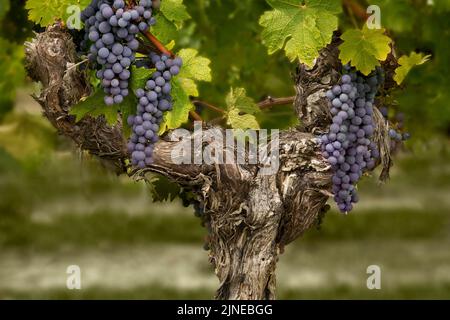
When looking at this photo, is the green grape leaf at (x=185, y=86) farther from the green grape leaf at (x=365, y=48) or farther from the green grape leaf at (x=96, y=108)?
the green grape leaf at (x=365, y=48)

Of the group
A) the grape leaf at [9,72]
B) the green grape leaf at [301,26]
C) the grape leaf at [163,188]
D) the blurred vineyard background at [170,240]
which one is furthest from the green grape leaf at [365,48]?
the blurred vineyard background at [170,240]

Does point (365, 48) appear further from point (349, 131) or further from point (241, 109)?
point (241, 109)

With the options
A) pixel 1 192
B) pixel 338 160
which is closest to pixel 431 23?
pixel 338 160

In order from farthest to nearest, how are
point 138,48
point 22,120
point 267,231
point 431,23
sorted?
point 22,120 < point 431,23 < point 267,231 < point 138,48

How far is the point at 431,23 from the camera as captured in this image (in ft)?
17.1

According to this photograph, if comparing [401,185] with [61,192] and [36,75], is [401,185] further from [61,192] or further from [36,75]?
[36,75]

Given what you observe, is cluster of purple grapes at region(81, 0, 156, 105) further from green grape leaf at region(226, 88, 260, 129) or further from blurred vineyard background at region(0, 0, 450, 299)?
blurred vineyard background at region(0, 0, 450, 299)

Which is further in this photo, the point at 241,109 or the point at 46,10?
the point at 241,109

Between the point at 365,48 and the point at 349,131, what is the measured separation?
32 cm

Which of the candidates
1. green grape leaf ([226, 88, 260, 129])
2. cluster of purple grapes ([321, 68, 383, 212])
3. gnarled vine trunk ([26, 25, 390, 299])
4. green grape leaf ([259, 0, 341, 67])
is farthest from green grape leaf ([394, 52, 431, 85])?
green grape leaf ([226, 88, 260, 129])

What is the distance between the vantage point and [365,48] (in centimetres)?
317

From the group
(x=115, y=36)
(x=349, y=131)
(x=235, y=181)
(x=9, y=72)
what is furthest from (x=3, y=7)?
(x=349, y=131)

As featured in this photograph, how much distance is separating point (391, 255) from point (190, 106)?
6.03 meters

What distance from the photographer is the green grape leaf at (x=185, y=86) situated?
10.1 ft
